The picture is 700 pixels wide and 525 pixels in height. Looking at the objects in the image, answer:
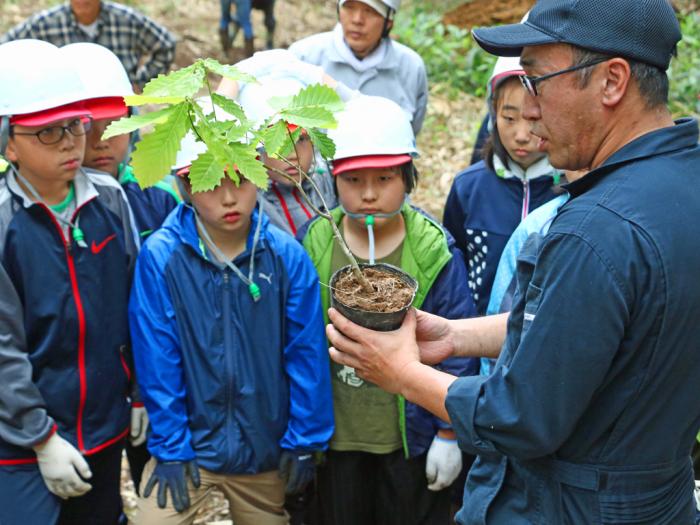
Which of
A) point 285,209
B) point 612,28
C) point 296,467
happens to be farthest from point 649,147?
point 285,209

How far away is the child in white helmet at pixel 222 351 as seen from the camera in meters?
3.07

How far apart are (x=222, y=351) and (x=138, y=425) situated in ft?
1.87

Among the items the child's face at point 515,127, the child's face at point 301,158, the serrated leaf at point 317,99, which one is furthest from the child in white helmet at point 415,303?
the serrated leaf at point 317,99

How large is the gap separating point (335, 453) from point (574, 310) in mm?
2027

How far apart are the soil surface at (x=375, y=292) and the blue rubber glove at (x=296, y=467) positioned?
116 centimetres

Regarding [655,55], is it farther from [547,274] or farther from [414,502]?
[414,502]

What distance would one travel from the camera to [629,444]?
1.74 m

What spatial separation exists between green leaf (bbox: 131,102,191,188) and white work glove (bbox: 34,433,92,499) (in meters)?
1.57

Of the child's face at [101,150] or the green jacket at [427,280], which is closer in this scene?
the green jacket at [427,280]

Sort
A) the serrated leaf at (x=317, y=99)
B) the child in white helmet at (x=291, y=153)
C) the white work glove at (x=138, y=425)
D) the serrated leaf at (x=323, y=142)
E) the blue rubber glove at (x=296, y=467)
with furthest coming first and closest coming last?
the child in white helmet at (x=291, y=153)
the white work glove at (x=138, y=425)
the blue rubber glove at (x=296, y=467)
the serrated leaf at (x=323, y=142)
the serrated leaf at (x=317, y=99)

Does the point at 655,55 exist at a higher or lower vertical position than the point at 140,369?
higher

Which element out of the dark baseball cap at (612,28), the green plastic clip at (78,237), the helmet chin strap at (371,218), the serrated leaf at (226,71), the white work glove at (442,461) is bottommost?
the white work glove at (442,461)

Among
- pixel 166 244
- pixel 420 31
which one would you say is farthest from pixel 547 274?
pixel 420 31

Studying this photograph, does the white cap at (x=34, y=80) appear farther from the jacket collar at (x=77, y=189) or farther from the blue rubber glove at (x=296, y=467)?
the blue rubber glove at (x=296, y=467)
